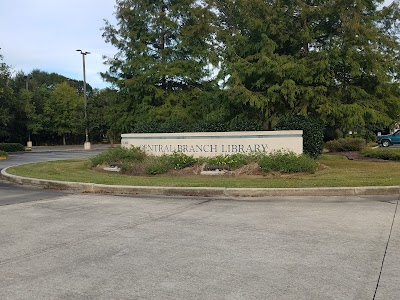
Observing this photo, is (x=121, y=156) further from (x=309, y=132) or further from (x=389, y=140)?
(x=389, y=140)

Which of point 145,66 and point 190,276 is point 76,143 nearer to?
point 145,66

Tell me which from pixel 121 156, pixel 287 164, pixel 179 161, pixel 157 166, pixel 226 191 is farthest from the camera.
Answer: pixel 121 156

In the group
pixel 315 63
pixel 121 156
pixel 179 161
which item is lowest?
pixel 179 161

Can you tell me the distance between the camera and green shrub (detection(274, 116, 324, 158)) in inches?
599

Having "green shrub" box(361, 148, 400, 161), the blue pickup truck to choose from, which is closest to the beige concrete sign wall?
"green shrub" box(361, 148, 400, 161)

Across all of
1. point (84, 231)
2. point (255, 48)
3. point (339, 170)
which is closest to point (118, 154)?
point (255, 48)

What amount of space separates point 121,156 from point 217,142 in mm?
3704

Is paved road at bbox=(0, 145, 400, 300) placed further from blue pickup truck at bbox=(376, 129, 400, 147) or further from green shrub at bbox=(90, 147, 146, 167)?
blue pickup truck at bbox=(376, 129, 400, 147)

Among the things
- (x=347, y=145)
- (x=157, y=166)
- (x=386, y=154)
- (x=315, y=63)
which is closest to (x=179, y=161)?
(x=157, y=166)

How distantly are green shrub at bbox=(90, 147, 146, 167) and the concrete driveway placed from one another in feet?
22.5

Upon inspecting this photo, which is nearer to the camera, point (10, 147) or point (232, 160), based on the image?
point (232, 160)

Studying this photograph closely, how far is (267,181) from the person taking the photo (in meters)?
11.0

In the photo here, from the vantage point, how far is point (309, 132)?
15.2 metres

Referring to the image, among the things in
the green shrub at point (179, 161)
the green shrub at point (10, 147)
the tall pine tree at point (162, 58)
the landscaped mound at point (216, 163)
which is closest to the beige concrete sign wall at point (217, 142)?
the landscaped mound at point (216, 163)
